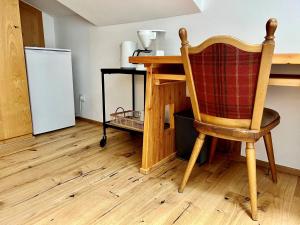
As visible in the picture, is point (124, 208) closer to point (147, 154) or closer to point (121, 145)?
point (147, 154)

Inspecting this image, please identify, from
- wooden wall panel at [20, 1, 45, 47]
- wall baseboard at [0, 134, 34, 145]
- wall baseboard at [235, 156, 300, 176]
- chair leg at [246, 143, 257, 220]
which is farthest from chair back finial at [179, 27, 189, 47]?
wooden wall panel at [20, 1, 45, 47]

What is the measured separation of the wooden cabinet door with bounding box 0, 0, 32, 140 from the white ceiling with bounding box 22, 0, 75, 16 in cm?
53

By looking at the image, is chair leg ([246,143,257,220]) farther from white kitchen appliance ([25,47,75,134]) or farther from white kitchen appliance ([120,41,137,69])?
white kitchen appliance ([25,47,75,134])

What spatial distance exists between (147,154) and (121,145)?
1.97 feet

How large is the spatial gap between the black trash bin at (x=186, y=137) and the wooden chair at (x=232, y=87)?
1.38 ft

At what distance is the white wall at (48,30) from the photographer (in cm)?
280

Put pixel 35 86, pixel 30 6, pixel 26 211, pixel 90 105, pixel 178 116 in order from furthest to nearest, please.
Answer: pixel 90 105 → pixel 30 6 → pixel 35 86 → pixel 178 116 → pixel 26 211

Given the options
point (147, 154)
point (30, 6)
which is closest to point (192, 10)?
point (147, 154)

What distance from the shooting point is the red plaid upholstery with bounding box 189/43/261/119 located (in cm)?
97

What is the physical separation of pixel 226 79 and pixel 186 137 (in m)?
0.76

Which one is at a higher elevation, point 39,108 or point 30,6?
point 30,6

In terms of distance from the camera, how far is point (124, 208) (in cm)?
120

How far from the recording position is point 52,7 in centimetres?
260

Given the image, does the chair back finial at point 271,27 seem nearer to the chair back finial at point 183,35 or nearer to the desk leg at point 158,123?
the chair back finial at point 183,35
